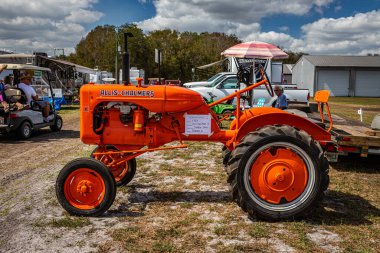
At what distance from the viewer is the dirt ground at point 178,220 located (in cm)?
374

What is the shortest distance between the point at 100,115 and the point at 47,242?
175 centimetres

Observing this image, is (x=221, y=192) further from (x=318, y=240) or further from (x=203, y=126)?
(x=318, y=240)

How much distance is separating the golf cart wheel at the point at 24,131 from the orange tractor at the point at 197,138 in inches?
255

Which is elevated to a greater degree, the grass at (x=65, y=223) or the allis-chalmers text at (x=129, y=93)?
the allis-chalmers text at (x=129, y=93)

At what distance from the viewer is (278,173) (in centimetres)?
436

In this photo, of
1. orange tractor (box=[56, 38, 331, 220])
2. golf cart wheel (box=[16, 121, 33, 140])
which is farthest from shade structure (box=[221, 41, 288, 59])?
A: golf cart wheel (box=[16, 121, 33, 140])

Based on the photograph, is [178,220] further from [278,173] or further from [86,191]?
[278,173]

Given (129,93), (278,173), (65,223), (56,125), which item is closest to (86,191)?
(65,223)

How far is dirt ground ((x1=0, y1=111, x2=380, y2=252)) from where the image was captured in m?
3.74

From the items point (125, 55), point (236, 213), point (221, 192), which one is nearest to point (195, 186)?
point (221, 192)

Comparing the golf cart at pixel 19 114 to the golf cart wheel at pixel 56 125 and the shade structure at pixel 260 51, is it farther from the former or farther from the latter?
the shade structure at pixel 260 51

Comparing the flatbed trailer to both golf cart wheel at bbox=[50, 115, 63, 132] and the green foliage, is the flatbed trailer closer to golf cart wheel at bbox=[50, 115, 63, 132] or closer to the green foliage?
golf cart wheel at bbox=[50, 115, 63, 132]

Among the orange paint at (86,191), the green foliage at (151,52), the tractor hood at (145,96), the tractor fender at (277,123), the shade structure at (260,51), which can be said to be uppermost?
the green foliage at (151,52)

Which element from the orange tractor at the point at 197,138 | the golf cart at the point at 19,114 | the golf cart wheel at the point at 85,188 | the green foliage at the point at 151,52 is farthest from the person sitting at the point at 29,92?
the green foliage at the point at 151,52
